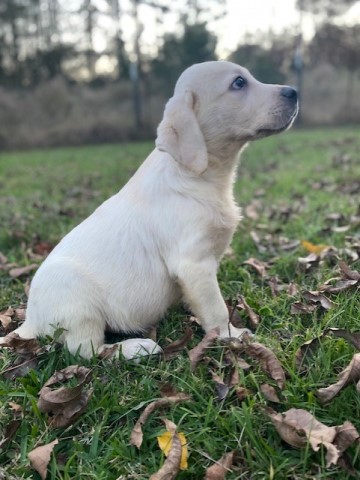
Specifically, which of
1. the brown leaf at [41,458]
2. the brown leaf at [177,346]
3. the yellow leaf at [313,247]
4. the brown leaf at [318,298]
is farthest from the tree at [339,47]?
the brown leaf at [41,458]

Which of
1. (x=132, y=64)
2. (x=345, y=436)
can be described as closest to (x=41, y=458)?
(x=345, y=436)

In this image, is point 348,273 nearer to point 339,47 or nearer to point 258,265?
point 258,265

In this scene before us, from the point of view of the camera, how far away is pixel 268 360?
207 cm

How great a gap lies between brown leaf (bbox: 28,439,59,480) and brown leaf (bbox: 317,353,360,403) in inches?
41.1

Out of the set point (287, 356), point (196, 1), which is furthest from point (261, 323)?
point (196, 1)

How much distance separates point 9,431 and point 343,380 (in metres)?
1.35

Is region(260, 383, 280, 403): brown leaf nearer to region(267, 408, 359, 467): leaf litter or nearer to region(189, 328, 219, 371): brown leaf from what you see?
region(267, 408, 359, 467): leaf litter

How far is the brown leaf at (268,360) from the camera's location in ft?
6.45

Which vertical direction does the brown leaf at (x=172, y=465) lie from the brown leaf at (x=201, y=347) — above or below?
below

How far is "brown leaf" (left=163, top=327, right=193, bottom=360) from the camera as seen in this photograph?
238 cm

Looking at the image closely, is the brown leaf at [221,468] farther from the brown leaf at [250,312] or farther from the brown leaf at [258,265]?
the brown leaf at [258,265]

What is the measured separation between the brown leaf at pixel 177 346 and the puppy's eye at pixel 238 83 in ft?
4.49

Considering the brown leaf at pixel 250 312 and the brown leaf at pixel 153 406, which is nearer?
the brown leaf at pixel 153 406

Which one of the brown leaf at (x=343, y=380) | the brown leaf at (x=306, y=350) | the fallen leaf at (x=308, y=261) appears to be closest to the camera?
the brown leaf at (x=343, y=380)
